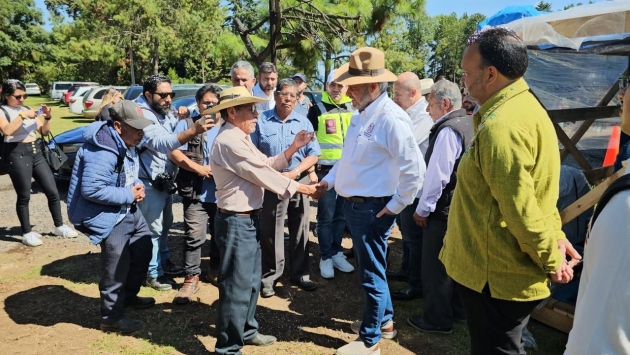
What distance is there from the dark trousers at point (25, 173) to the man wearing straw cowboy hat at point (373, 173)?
4236 millimetres

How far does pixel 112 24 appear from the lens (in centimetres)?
2173

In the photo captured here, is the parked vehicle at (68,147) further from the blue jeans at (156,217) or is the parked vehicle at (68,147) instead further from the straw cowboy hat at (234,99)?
the straw cowboy hat at (234,99)

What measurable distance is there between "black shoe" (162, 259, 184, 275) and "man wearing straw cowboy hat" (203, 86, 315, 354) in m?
1.81

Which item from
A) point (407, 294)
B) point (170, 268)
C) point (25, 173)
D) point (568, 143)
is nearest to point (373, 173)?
point (407, 294)

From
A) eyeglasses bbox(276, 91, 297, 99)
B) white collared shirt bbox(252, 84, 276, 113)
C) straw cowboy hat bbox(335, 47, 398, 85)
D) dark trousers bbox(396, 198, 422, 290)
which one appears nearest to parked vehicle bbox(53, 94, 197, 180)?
white collared shirt bbox(252, 84, 276, 113)

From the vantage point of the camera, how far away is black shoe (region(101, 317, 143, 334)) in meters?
3.48

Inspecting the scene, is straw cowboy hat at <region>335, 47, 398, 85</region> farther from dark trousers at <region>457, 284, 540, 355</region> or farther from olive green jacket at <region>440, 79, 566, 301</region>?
dark trousers at <region>457, 284, 540, 355</region>

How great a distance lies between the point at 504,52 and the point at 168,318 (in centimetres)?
329

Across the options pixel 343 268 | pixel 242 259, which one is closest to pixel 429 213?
pixel 242 259

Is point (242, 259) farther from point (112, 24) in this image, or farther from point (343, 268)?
point (112, 24)

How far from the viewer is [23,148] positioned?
530 cm

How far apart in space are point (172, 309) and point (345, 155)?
2.14 m

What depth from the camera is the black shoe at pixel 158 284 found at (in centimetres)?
428

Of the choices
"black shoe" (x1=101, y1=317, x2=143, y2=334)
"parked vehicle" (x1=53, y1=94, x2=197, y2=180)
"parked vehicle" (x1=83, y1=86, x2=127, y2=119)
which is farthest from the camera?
"parked vehicle" (x1=83, y1=86, x2=127, y2=119)
